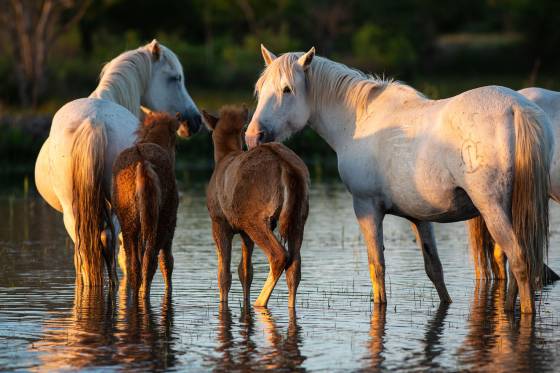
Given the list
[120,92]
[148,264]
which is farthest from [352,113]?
[120,92]

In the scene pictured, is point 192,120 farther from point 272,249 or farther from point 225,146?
point 272,249

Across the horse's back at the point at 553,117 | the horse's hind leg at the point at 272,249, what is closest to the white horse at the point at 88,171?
the horse's hind leg at the point at 272,249

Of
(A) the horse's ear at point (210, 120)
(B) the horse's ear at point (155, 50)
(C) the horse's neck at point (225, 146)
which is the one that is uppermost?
(B) the horse's ear at point (155, 50)

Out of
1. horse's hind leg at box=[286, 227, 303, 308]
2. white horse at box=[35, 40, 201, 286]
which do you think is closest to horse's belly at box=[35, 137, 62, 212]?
white horse at box=[35, 40, 201, 286]

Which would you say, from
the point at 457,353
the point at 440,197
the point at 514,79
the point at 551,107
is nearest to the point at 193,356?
the point at 457,353

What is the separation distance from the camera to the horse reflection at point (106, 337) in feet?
22.8

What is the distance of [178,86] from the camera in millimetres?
12094

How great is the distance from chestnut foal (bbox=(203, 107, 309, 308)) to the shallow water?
14.6 inches

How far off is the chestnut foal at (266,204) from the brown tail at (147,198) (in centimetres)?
48

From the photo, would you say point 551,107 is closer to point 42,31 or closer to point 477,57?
point 42,31

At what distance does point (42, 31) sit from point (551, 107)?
27783 millimetres

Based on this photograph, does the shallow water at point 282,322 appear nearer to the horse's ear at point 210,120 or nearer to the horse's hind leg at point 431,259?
the horse's hind leg at point 431,259

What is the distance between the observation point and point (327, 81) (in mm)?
9555

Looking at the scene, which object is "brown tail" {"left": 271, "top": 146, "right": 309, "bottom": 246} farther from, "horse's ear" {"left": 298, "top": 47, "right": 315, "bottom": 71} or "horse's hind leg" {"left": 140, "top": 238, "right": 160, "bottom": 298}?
"horse's ear" {"left": 298, "top": 47, "right": 315, "bottom": 71}
